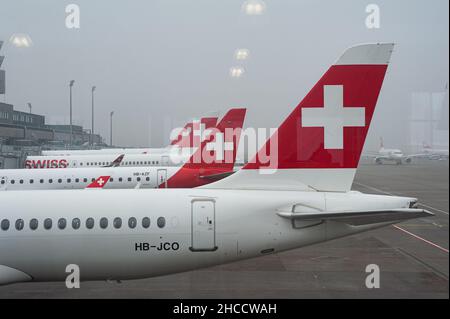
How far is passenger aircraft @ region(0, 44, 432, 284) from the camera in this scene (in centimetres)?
476

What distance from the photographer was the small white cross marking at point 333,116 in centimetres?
495

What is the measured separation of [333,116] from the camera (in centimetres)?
495

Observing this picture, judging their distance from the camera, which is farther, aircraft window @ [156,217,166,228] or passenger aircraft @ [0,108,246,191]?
passenger aircraft @ [0,108,246,191]

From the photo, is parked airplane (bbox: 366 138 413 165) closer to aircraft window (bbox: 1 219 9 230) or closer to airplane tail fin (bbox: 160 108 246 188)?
airplane tail fin (bbox: 160 108 246 188)

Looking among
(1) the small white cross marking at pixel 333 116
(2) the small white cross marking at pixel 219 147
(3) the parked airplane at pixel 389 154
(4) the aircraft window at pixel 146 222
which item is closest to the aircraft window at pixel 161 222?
(4) the aircraft window at pixel 146 222

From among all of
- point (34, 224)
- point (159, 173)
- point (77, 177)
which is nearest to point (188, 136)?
point (159, 173)

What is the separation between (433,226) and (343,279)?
21.6 ft

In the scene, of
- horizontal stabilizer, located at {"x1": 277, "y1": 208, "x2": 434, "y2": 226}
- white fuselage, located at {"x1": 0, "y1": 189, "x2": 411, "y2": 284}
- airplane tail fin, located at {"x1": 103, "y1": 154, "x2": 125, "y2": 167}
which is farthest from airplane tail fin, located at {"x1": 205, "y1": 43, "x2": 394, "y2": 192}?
airplane tail fin, located at {"x1": 103, "y1": 154, "x2": 125, "y2": 167}

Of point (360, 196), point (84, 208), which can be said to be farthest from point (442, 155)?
point (84, 208)

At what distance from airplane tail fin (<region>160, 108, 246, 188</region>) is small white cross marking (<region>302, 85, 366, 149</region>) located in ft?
13.0

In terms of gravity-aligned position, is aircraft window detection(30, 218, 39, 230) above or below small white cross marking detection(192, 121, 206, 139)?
below

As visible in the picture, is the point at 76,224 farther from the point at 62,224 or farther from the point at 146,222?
the point at 146,222
